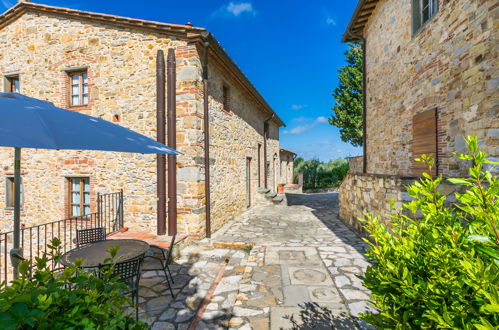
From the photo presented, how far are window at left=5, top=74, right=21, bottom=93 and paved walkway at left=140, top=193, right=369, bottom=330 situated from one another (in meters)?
7.80

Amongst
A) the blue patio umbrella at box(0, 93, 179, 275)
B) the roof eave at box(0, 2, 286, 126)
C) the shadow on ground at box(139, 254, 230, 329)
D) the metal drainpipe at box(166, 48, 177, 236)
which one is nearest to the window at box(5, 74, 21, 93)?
the roof eave at box(0, 2, 286, 126)

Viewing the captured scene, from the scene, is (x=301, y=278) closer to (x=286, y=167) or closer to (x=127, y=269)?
(x=127, y=269)

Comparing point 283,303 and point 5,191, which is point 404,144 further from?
point 5,191

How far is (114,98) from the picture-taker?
6.26 meters

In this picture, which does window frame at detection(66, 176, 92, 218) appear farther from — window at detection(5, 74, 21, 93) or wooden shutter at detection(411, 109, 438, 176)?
wooden shutter at detection(411, 109, 438, 176)

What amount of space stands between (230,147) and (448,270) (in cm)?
726

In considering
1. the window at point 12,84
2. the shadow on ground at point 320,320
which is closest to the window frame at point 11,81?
the window at point 12,84

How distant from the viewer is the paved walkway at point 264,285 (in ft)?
9.53

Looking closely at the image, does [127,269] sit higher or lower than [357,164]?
lower

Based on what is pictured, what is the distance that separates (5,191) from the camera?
7426 mm

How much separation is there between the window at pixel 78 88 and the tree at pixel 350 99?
1602 cm

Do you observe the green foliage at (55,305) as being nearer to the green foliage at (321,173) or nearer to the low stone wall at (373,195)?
the low stone wall at (373,195)

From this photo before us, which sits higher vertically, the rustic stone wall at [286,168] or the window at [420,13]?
the window at [420,13]

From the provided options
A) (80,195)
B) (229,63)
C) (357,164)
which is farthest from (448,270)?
(357,164)
